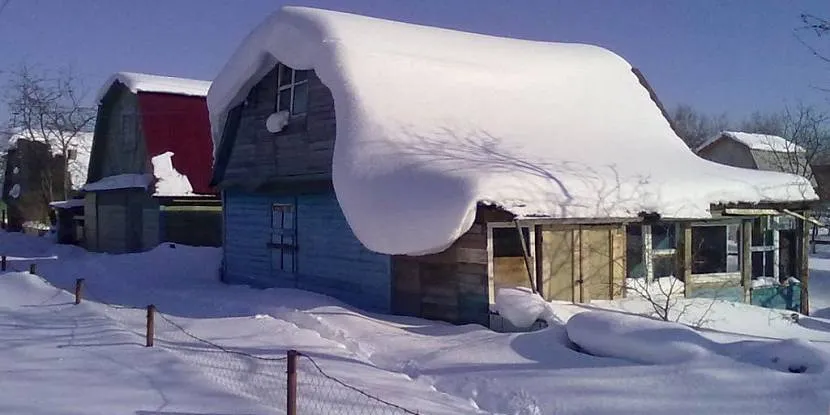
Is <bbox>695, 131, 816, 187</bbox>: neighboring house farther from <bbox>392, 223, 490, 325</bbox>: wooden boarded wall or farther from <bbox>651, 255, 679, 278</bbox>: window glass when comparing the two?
<bbox>392, 223, 490, 325</bbox>: wooden boarded wall

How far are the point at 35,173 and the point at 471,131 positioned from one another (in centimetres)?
3851

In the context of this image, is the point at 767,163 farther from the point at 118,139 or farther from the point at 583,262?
the point at 583,262

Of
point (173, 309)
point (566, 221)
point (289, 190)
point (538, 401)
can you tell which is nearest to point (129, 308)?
point (173, 309)

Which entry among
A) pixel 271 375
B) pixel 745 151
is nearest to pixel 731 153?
pixel 745 151

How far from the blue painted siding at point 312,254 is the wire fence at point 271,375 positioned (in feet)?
11.0

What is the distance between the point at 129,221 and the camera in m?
27.4

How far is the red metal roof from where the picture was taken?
25.5 meters

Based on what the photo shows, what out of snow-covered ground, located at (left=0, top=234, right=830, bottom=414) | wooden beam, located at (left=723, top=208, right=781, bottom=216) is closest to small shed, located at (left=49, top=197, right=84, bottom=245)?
snow-covered ground, located at (left=0, top=234, right=830, bottom=414)

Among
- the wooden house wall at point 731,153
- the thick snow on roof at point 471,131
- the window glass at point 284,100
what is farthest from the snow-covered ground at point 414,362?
the wooden house wall at point 731,153

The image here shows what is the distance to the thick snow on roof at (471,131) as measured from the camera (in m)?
11.5

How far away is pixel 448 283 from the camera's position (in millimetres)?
12164

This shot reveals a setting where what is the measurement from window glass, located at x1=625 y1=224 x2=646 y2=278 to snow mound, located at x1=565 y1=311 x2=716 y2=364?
4858mm

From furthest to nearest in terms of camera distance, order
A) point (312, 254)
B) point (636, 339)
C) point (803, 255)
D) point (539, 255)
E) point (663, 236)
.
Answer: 1. point (803, 255)
2. point (312, 254)
3. point (663, 236)
4. point (539, 255)
5. point (636, 339)

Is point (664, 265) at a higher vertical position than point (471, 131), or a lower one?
lower
